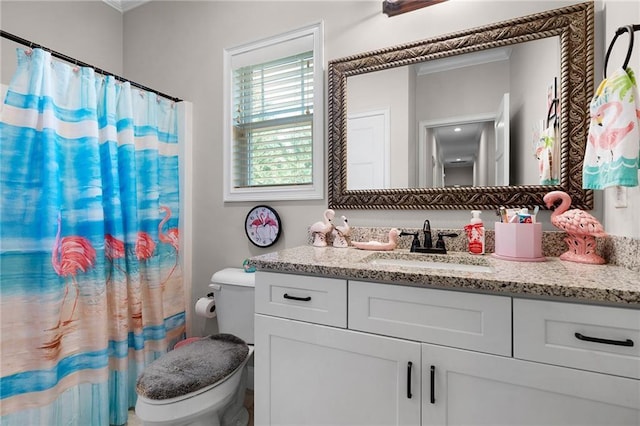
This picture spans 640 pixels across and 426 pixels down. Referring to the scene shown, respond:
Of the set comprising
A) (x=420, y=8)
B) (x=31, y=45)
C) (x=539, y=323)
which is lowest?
(x=539, y=323)

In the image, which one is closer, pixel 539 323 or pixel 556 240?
pixel 539 323

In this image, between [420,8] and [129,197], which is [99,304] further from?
[420,8]

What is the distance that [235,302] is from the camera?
1.68 metres

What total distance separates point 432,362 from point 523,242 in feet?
1.93

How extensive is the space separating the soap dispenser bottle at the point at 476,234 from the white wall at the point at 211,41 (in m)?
0.10

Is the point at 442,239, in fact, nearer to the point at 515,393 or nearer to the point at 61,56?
the point at 515,393

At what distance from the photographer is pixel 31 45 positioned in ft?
4.17

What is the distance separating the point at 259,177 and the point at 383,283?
3.95 ft

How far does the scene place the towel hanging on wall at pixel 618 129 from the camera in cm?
86

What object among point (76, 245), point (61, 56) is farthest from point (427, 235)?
point (61, 56)

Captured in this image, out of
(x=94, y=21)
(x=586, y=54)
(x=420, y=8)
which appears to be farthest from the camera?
(x=94, y=21)

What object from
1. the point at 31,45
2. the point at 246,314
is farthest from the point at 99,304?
the point at 31,45

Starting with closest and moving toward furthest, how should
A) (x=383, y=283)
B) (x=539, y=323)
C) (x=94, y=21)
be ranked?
(x=539, y=323) < (x=383, y=283) < (x=94, y=21)

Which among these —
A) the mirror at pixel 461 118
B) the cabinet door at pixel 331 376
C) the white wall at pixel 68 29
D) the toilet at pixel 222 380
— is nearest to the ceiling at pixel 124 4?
the white wall at pixel 68 29
